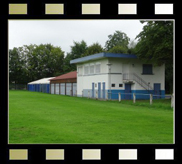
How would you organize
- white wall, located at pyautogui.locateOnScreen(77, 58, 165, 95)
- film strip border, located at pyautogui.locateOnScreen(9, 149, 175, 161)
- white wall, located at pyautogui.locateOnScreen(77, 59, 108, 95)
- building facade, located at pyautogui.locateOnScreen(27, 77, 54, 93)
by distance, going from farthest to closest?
building facade, located at pyautogui.locateOnScreen(27, 77, 54, 93) < white wall, located at pyautogui.locateOnScreen(77, 59, 108, 95) < white wall, located at pyautogui.locateOnScreen(77, 58, 165, 95) < film strip border, located at pyautogui.locateOnScreen(9, 149, 175, 161)

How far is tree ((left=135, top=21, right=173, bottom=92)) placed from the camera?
2405cm

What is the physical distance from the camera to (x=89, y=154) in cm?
414

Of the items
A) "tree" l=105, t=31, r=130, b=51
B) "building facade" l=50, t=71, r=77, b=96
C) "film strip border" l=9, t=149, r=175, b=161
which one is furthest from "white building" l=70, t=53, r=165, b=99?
"tree" l=105, t=31, r=130, b=51

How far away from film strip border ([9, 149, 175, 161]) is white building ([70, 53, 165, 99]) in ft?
75.3

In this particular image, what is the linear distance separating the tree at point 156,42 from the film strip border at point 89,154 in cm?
2031

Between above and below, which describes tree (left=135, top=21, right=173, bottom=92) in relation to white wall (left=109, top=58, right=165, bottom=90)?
above

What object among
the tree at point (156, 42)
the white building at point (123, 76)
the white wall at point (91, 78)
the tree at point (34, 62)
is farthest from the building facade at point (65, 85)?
the tree at point (156, 42)

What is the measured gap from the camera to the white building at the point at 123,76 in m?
28.2

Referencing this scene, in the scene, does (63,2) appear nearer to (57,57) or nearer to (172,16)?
(172,16)

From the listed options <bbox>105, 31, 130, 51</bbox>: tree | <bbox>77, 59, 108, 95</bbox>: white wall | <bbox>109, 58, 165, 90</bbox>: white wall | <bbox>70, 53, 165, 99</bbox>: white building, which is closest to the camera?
<bbox>70, 53, 165, 99</bbox>: white building

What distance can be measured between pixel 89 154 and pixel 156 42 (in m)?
22.4

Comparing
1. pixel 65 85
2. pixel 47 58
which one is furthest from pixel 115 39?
Result: pixel 65 85

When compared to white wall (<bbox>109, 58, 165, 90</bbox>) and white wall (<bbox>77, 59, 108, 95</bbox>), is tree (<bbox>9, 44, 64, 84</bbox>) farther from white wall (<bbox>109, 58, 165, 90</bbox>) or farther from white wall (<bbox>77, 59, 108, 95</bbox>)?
white wall (<bbox>109, 58, 165, 90</bbox>)

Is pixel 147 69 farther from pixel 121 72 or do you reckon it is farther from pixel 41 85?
pixel 41 85
